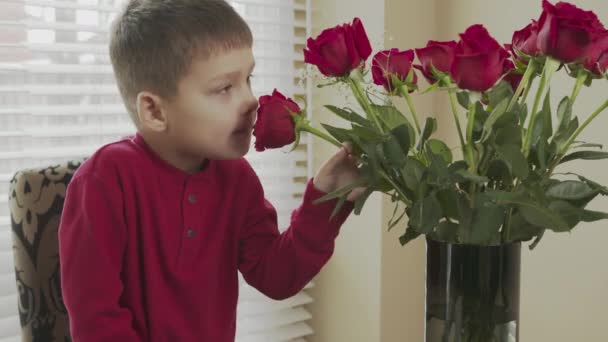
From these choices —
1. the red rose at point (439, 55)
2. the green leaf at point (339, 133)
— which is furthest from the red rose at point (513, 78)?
the green leaf at point (339, 133)

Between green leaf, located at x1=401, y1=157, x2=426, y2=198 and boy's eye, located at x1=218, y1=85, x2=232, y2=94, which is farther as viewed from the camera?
boy's eye, located at x1=218, y1=85, x2=232, y2=94

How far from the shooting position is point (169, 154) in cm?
102

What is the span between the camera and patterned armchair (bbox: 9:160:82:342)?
0.98 m

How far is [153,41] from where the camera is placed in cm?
91

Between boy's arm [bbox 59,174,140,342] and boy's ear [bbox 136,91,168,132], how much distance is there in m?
0.12

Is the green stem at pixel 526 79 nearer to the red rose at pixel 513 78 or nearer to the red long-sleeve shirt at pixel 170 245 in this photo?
the red rose at pixel 513 78

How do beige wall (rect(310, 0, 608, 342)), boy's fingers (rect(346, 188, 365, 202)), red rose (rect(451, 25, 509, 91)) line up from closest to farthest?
red rose (rect(451, 25, 509, 91)), boy's fingers (rect(346, 188, 365, 202)), beige wall (rect(310, 0, 608, 342))

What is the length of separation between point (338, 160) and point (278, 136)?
18cm

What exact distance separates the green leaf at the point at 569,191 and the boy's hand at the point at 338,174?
277mm

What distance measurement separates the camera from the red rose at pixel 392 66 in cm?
72

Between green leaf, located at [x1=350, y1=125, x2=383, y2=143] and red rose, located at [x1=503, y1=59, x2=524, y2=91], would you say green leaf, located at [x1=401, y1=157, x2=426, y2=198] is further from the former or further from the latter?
red rose, located at [x1=503, y1=59, x2=524, y2=91]

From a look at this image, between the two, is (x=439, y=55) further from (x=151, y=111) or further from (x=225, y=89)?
(x=151, y=111)

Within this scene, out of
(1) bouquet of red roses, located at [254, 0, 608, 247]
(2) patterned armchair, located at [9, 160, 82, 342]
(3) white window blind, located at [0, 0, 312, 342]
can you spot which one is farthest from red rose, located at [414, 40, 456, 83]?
(3) white window blind, located at [0, 0, 312, 342]

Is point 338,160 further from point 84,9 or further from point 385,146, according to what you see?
point 84,9
